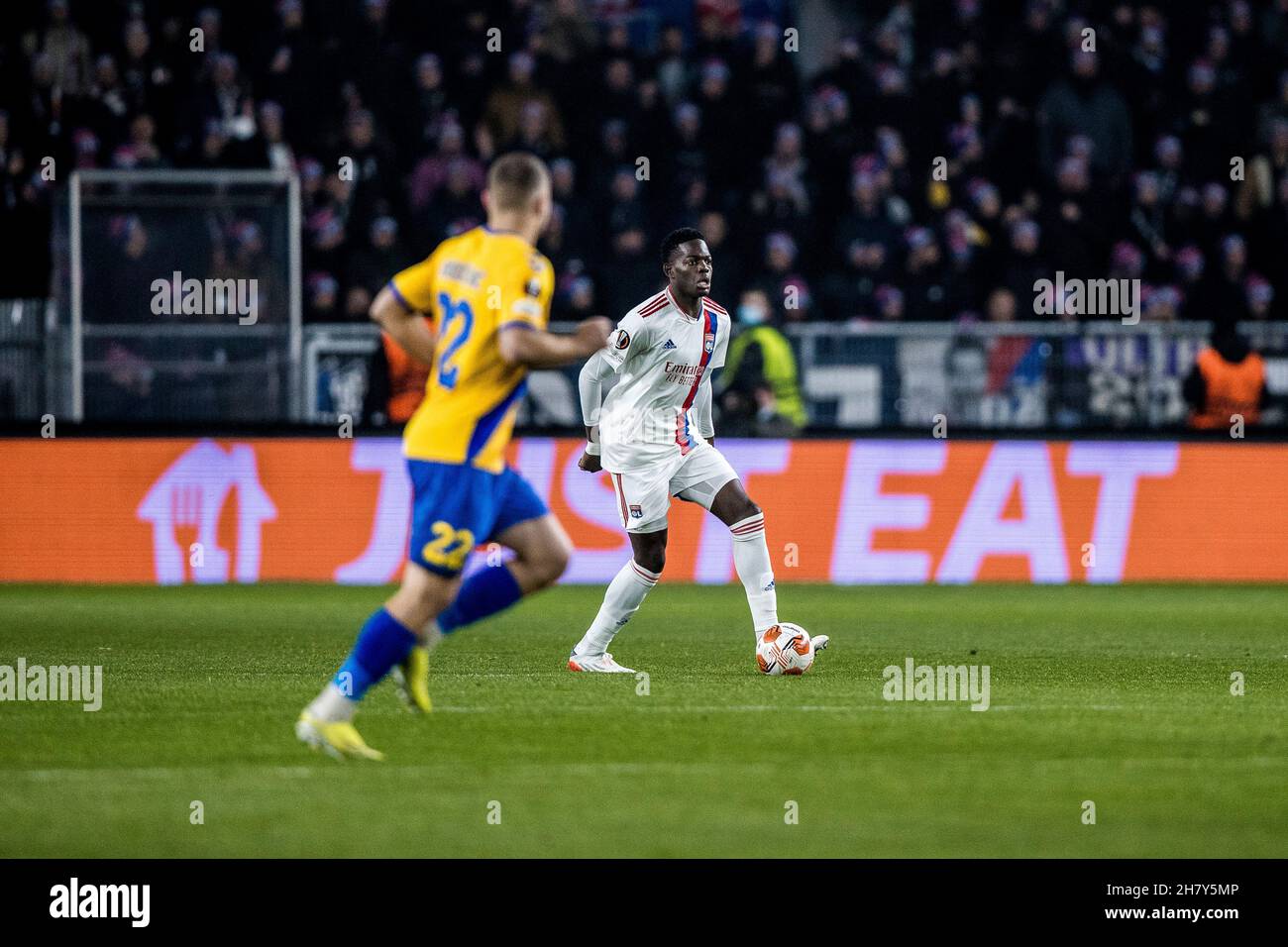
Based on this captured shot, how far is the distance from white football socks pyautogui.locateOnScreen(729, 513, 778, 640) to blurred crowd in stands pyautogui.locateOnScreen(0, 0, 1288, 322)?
7.50m

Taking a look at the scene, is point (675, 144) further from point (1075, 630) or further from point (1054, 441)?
point (1075, 630)

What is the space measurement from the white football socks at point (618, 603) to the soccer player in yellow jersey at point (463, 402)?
103 inches

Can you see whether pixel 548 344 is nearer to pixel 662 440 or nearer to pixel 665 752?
pixel 665 752

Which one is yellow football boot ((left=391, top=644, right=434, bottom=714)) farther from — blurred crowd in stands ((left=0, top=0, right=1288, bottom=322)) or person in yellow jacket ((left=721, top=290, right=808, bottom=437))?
blurred crowd in stands ((left=0, top=0, right=1288, bottom=322))

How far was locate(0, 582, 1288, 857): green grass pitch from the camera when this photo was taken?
5789 mm

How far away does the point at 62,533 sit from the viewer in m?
16.6

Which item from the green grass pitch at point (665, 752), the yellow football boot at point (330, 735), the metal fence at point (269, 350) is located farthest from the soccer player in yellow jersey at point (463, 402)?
the metal fence at point (269, 350)

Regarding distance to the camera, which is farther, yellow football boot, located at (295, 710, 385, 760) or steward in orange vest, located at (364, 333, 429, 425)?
steward in orange vest, located at (364, 333, 429, 425)

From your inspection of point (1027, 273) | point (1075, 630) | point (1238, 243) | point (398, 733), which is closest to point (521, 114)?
point (1027, 273)

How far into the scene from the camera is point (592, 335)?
695 centimetres

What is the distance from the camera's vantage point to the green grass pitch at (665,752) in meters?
5.79

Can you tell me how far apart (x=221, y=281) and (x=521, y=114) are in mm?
4301

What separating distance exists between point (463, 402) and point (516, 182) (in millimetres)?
819

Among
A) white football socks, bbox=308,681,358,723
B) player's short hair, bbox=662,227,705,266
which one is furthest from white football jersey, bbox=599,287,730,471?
white football socks, bbox=308,681,358,723
